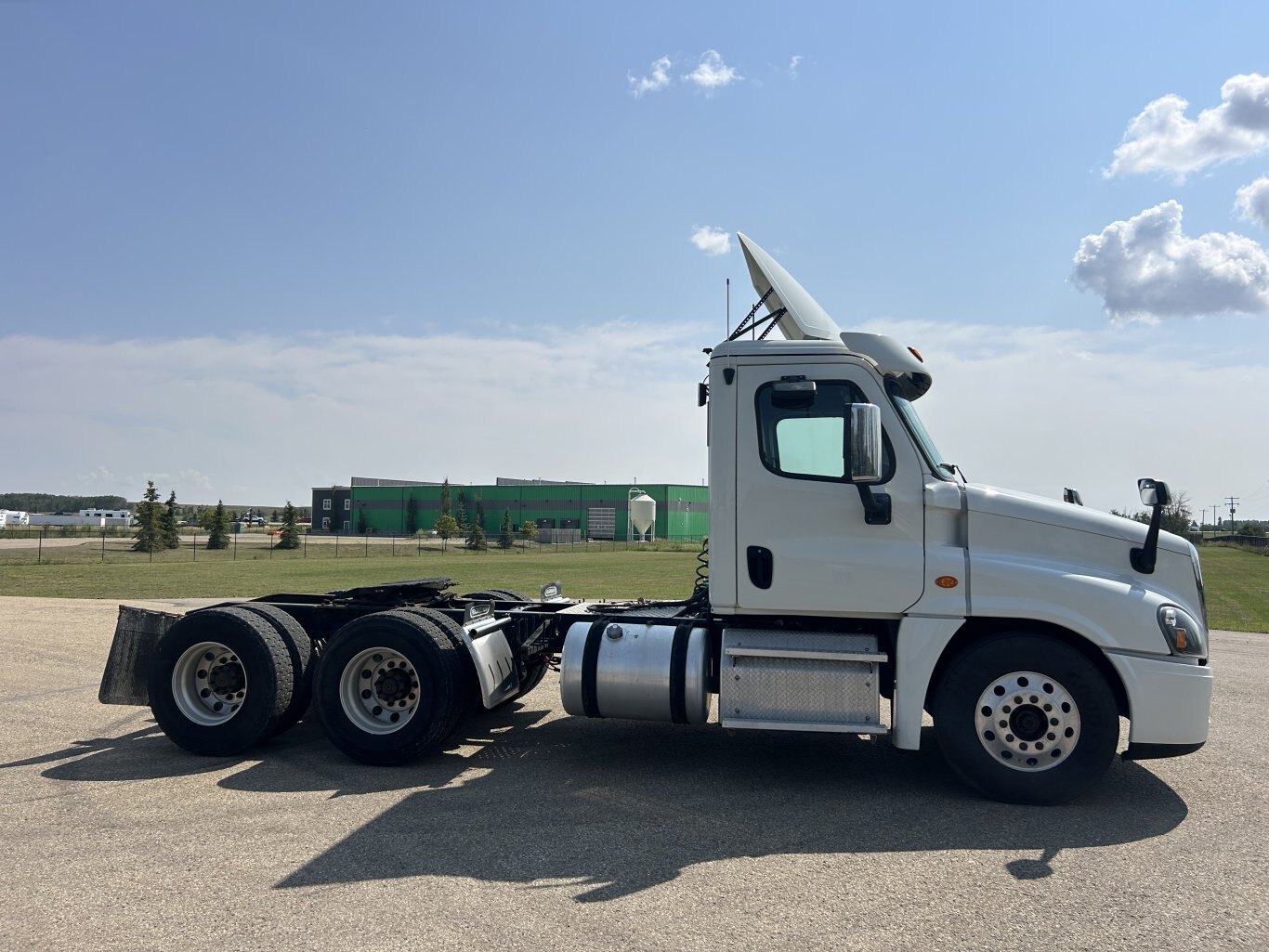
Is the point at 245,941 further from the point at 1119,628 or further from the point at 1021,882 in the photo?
the point at 1119,628

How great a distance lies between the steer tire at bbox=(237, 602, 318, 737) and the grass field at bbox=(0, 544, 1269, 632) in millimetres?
10791

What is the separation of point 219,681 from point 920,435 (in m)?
5.86

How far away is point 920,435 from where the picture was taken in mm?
5906

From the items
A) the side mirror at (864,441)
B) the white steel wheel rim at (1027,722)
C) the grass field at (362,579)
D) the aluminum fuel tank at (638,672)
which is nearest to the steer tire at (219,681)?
the aluminum fuel tank at (638,672)

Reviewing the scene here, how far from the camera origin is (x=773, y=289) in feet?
22.1

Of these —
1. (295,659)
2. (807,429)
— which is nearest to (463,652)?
(295,659)

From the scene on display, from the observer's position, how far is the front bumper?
17.5 feet

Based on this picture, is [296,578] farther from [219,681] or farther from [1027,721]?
[1027,721]

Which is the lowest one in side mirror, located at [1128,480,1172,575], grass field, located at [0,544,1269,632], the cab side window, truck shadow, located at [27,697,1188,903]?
grass field, located at [0,544,1269,632]

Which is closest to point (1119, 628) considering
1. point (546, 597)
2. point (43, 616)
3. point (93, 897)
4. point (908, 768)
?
point (908, 768)

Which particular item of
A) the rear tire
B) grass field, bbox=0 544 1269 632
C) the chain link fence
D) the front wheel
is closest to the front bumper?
the front wheel

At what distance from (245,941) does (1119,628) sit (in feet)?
17.2

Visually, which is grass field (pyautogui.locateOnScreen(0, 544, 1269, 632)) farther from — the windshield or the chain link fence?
the windshield

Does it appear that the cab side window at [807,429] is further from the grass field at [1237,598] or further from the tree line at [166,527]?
the tree line at [166,527]
